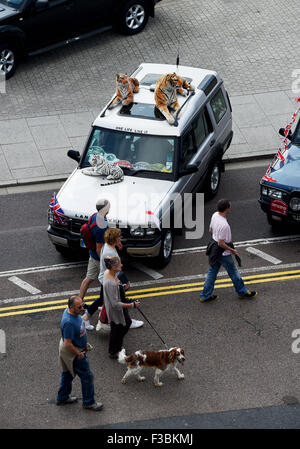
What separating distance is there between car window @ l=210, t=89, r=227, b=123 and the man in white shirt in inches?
140

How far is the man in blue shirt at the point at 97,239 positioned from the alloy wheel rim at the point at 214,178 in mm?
3663

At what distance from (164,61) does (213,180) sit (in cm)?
559

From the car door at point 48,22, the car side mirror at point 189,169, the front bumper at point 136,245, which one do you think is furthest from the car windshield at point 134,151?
the car door at point 48,22

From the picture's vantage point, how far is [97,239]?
11.5 meters

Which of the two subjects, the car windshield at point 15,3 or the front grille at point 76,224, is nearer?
the front grille at point 76,224

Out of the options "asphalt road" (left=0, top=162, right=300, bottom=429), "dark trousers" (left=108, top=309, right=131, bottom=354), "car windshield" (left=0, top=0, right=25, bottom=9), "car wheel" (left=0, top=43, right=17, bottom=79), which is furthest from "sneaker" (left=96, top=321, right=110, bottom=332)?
"car windshield" (left=0, top=0, right=25, bottom=9)

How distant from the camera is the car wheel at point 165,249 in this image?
12695mm

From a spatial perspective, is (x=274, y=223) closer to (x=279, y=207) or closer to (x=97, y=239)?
(x=279, y=207)

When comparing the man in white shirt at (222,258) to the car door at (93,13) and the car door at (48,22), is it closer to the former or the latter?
the car door at (48,22)

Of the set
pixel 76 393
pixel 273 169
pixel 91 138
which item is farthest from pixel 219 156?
pixel 76 393

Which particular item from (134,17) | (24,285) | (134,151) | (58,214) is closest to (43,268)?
(24,285)

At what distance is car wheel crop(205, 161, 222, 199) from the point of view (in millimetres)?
14823

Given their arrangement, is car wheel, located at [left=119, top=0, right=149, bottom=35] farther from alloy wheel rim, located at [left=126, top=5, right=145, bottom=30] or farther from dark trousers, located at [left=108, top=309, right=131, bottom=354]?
dark trousers, located at [left=108, top=309, right=131, bottom=354]
